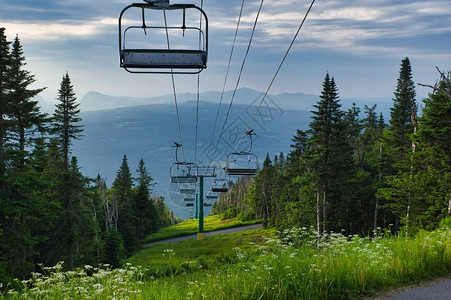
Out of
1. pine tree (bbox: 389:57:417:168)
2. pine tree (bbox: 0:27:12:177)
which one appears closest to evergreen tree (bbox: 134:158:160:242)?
pine tree (bbox: 389:57:417:168)

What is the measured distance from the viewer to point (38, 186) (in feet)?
87.5

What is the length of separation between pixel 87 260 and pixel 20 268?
21.0m

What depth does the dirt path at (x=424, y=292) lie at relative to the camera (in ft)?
20.4

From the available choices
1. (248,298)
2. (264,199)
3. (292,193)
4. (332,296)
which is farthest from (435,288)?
(264,199)

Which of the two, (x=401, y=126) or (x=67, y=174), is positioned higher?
(x=401, y=126)

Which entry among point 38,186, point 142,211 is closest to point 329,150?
point 38,186

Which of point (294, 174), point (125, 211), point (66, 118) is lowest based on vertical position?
point (125, 211)

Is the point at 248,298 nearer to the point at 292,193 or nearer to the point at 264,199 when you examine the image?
the point at 292,193

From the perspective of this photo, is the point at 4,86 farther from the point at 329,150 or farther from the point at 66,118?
the point at 329,150

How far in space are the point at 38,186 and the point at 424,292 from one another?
2575cm

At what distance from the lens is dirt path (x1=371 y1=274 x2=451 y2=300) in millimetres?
6227

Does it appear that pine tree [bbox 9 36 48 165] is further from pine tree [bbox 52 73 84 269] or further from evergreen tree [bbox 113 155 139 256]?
evergreen tree [bbox 113 155 139 256]

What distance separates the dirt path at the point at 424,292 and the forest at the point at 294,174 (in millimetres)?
5661

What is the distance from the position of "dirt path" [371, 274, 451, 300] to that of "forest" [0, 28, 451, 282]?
5661mm
